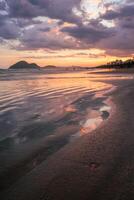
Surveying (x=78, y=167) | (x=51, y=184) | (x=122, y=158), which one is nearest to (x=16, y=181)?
(x=51, y=184)

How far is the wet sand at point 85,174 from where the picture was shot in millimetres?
4879

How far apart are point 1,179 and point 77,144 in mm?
2710

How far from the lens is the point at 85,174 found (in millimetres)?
5695

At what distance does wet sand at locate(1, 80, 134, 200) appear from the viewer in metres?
4.88

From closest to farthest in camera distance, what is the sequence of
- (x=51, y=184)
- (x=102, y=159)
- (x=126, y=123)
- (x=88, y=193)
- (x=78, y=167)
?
(x=88, y=193), (x=51, y=184), (x=78, y=167), (x=102, y=159), (x=126, y=123)

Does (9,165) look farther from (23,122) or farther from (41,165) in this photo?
(23,122)

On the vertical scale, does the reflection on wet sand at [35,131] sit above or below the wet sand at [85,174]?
above

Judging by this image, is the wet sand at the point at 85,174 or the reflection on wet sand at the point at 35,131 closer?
the wet sand at the point at 85,174

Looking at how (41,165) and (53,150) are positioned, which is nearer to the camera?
(41,165)

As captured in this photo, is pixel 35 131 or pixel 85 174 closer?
pixel 85 174

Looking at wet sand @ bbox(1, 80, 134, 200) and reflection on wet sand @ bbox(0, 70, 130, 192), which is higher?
reflection on wet sand @ bbox(0, 70, 130, 192)

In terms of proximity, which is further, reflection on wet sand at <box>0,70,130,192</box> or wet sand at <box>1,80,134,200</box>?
reflection on wet sand at <box>0,70,130,192</box>

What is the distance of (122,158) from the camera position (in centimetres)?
645

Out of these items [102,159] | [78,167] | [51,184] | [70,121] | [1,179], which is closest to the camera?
[51,184]
